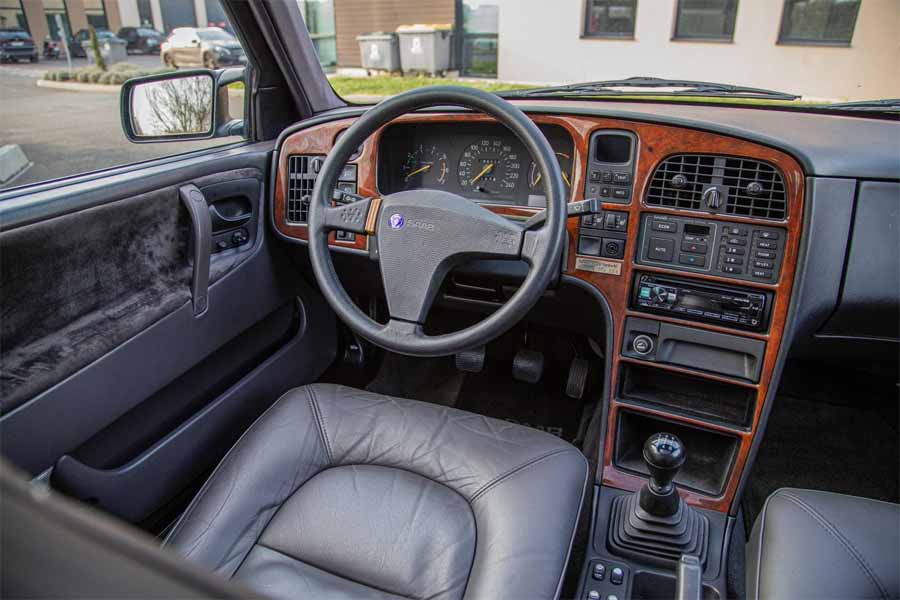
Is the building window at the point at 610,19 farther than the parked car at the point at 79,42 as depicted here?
Yes

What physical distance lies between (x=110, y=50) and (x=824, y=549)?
207 centimetres

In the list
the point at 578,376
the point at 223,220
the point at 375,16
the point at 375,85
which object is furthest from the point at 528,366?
the point at 375,16

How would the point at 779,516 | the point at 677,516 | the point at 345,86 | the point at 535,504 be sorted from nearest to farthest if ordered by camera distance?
the point at 779,516
the point at 535,504
the point at 677,516
the point at 345,86

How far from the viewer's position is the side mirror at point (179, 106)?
1.92 m

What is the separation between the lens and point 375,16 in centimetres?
644

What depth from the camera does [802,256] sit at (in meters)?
1.50

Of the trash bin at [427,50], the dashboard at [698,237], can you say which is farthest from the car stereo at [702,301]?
the trash bin at [427,50]

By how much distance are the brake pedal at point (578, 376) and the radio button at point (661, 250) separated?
73cm

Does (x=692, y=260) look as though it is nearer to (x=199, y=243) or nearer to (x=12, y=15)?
(x=199, y=243)

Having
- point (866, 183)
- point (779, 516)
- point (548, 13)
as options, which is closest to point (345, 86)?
point (548, 13)

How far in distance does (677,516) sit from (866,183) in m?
0.90

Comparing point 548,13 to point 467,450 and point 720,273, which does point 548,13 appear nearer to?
point 720,273

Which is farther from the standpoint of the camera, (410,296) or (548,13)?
(548,13)

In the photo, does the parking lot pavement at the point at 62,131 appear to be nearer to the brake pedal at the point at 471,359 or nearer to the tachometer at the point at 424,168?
the tachometer at the point at 424,168
